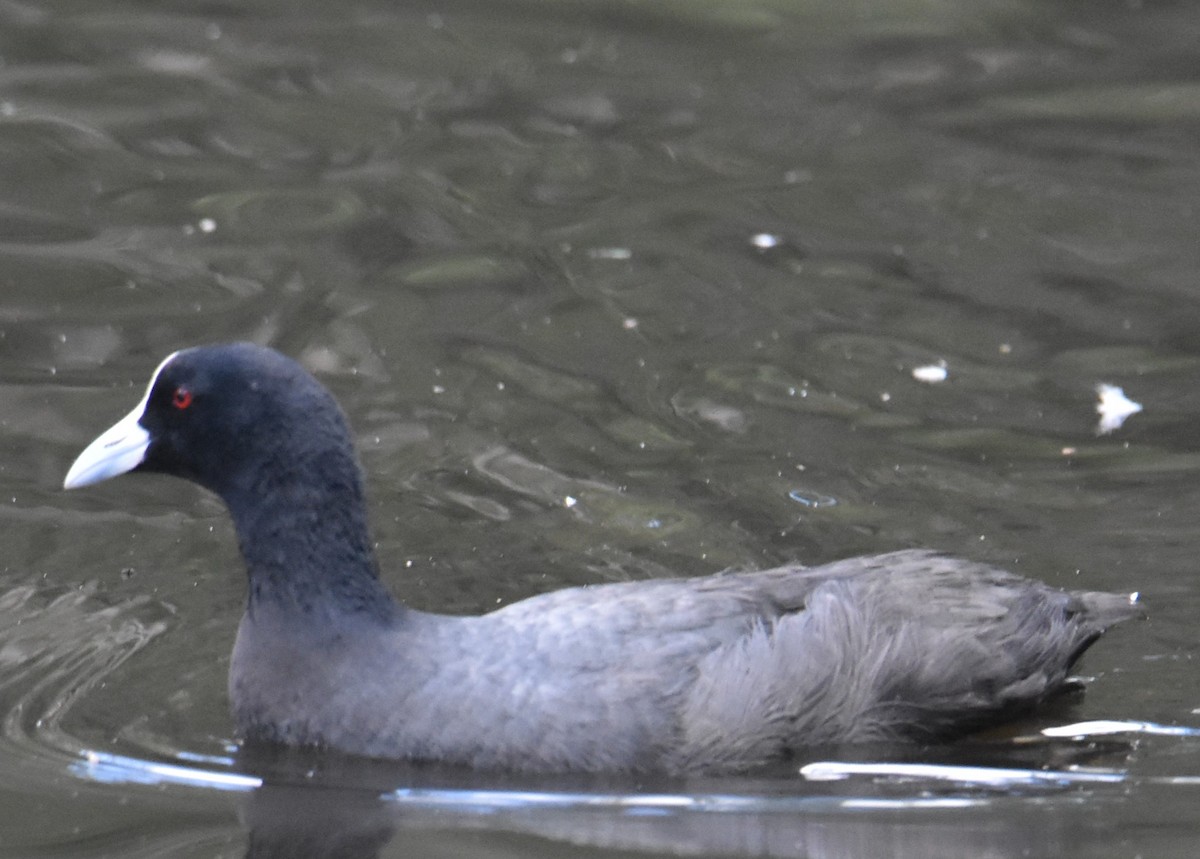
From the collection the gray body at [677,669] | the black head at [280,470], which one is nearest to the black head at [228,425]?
the black head at [280,470]

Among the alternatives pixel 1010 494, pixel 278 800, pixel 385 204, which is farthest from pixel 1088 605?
pixel 385 204

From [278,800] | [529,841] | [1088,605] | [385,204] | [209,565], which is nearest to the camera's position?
[529,841]

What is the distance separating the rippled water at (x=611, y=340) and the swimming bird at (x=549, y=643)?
0.12 metres

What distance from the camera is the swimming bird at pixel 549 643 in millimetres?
5359

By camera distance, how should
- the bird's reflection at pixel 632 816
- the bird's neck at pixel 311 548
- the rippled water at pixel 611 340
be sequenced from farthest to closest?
the bird's neck at pixel 311 548 < the rippled water at pixel 611 340 < the bird's reflection at pixel 632 816

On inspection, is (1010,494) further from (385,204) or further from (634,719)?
(385,204)

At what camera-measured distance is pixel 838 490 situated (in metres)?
7.32

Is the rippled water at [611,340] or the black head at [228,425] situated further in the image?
the black head at [228,425]

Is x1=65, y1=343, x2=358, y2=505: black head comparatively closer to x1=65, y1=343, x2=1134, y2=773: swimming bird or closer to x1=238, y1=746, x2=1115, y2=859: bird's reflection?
x1=65, y1=343, x2=1134, y2=773: swimming bird

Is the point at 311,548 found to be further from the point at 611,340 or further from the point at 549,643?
the point at 611,340

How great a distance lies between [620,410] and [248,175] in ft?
11.1

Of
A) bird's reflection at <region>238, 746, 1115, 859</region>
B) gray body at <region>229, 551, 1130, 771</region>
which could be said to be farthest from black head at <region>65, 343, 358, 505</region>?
bird's reflection at <region>238, 746, 1115, 859</region>

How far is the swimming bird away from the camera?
17.6 feet

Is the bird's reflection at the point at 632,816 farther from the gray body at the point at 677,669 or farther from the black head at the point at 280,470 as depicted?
the black head at the point at 280,470
